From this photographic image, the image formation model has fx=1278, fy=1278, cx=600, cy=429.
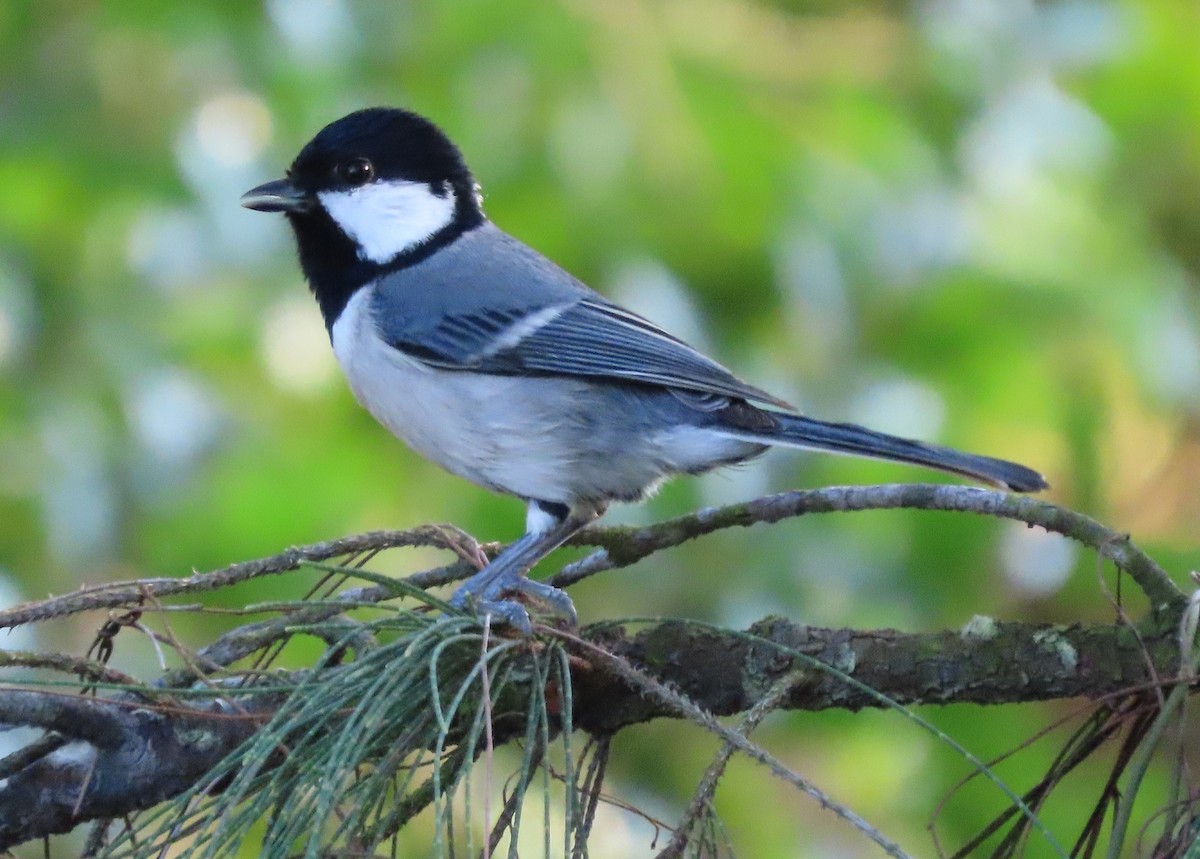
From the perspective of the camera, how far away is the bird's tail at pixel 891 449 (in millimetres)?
1425

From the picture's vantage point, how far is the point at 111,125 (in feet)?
6.20

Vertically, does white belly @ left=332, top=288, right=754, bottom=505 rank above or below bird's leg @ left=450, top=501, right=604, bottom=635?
above

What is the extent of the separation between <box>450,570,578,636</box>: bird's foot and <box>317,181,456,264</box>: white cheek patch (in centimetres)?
77

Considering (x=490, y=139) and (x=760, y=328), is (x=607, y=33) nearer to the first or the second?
(x=490, y=139)

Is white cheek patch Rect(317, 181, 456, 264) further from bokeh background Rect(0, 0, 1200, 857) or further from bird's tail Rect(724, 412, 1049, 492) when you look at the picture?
bird's tail Rect(724, 412, 1049, 492)

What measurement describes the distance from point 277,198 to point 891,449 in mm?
991

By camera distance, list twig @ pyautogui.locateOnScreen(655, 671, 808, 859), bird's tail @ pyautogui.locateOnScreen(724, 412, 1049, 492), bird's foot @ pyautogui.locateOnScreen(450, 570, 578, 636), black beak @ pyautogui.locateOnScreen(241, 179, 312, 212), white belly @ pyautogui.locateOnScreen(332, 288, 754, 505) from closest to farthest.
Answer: twig @ pyautogui.locateOnScreen(655, 671, 808, 859) → bird's foot @ pyautogui.locateOnScreen(450, 570, 578, 636) → bird's tail @ pyautogui.locateOnScreen(724, 412, 1049, 492) → white belly @ pyautogui.locateOnScreen(332, 288, 754, 505) → black beak @ pyautogui.locateOnScreen(241, 179, 312, 212)

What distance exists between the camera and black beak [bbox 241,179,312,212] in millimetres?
1886

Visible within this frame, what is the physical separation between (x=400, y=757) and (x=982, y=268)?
52.2 inches

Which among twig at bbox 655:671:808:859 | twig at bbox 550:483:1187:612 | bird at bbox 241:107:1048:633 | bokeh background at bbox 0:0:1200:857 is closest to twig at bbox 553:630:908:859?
twig at bbox 655:671:808:859

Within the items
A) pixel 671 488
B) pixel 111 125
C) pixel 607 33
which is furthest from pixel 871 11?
pixel 111 125

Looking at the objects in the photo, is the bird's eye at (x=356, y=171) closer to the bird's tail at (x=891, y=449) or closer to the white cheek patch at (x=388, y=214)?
the white cheek patch at (x=388, y=214)

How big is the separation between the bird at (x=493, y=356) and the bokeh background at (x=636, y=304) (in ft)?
0.19

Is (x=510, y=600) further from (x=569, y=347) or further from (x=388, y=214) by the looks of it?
(x=388, y=214)
